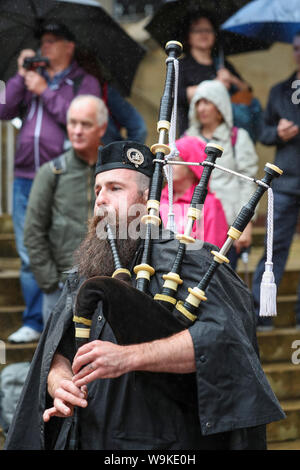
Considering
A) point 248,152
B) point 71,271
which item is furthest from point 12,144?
point 71,271

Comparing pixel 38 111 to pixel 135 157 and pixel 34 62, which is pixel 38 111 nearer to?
pixel 34 62

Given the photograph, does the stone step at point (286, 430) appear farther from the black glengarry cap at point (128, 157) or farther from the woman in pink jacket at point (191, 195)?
the black glengarry cap at point (128, 157)

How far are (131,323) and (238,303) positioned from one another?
Answer: 45 centimetres

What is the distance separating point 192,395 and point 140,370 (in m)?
0.26

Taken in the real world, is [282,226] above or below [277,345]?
above

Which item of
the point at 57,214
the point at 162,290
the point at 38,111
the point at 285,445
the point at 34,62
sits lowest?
the point at 285,445

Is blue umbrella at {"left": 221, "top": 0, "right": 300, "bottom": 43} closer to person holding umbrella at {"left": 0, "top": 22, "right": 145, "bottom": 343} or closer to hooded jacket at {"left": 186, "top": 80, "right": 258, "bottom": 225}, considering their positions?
hooded jacket at {"left": 186, "top": 80, "right": 258, "bottom": 225}

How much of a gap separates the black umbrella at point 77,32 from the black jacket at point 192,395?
3055mm

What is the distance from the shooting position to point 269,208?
2.72m

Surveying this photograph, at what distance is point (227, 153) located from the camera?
4.91 m

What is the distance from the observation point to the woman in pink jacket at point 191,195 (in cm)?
418

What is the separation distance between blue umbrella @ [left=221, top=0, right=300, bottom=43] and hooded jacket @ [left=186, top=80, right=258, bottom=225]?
2.92 feet
